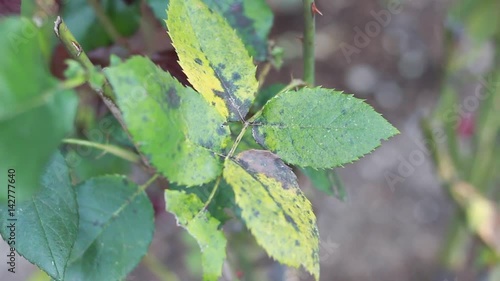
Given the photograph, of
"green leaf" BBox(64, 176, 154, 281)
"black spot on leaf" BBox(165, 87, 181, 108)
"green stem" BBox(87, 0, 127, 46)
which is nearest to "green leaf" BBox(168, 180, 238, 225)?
"green leaf" BBox(64, 176, 154, 281)

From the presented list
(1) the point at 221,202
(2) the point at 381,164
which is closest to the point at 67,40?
(1) the point at 221,202

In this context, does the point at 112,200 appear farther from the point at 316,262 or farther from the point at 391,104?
the point at 391,104

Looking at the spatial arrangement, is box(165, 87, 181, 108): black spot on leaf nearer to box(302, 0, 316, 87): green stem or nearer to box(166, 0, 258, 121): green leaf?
box(166, 0, 258, 121): green leaf

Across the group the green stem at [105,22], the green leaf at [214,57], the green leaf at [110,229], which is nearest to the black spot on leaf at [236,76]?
the green leaf at [214,57]

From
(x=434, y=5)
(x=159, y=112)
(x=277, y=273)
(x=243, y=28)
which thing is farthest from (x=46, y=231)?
(x=434, y=5)

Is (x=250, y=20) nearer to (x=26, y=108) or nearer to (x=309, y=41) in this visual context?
(x=309, y=41)

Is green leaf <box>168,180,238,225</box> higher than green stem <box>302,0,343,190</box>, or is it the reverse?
green stem <box>302,0,343,190</box>

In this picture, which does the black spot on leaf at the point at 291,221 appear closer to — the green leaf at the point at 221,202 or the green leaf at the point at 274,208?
the green leaf at the point at 274,208
